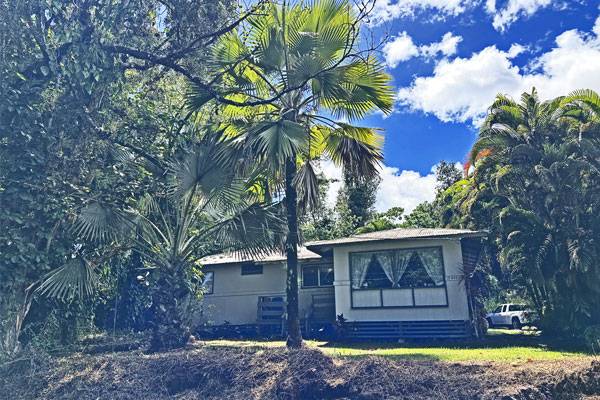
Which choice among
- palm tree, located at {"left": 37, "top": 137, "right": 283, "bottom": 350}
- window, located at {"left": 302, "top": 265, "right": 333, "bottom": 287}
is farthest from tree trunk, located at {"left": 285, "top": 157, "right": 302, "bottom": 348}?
window, located at {"left": 302, "top": 265, "right": 333, "bottom": 287}

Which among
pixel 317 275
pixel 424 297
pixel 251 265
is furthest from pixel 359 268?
pixel 251 265

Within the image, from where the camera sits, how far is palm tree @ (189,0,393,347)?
30.1ft

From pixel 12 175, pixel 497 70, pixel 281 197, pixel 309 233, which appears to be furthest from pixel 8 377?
pixel 309 233

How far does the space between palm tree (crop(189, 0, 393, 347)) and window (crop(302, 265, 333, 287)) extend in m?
7.25

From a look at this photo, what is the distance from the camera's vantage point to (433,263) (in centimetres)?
1382

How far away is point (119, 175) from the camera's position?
29.5 ft

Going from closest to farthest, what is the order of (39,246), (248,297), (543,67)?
(39,246) → (543,67) → (248,297)

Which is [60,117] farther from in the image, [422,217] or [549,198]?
[422,217]

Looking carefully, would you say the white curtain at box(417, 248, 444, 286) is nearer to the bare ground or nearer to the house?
the house

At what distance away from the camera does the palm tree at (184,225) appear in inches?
358

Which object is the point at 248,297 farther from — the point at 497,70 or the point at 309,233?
the point at 497,70

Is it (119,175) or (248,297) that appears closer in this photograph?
(119,175)

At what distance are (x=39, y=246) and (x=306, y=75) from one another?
6.19 m

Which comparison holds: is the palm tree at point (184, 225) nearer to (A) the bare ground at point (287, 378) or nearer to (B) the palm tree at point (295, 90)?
(B) the palm tree at point (295, 90)
